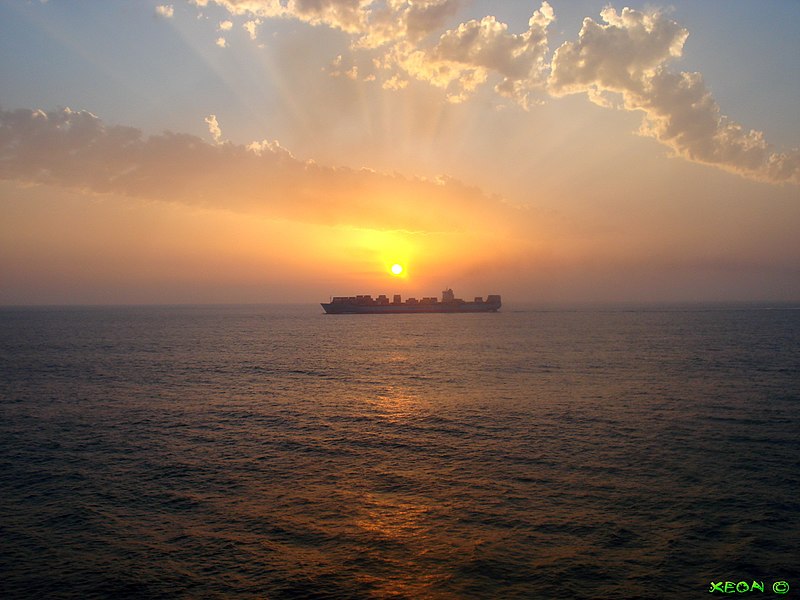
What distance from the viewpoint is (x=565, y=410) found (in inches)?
1382

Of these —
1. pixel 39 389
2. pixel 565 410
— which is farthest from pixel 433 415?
pixel 39 389

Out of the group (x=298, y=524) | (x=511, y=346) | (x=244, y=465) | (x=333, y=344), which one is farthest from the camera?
(x=333, y=344)

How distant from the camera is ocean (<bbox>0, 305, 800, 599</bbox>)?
1471cm

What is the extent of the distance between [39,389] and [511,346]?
60775 mm

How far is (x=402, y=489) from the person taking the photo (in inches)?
827

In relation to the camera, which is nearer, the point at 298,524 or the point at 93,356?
the point at 298,524

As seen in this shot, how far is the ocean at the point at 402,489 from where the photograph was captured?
1471cm

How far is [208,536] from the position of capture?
17109 millimetres

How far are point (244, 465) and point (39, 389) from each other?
1254 inches

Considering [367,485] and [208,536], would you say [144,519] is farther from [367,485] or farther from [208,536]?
[367,485]

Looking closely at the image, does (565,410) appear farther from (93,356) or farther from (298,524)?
(93,356)

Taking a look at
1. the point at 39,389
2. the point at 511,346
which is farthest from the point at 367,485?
the point at 511,346

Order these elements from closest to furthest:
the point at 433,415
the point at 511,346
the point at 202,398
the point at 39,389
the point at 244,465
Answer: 1. the point at 244,465
2. the point at 433,415
3. the point at 202,398
4. the point at 39,389
5. the point at 511,346

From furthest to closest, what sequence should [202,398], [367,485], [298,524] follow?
[202,398] → [367,485] → [298,524]
